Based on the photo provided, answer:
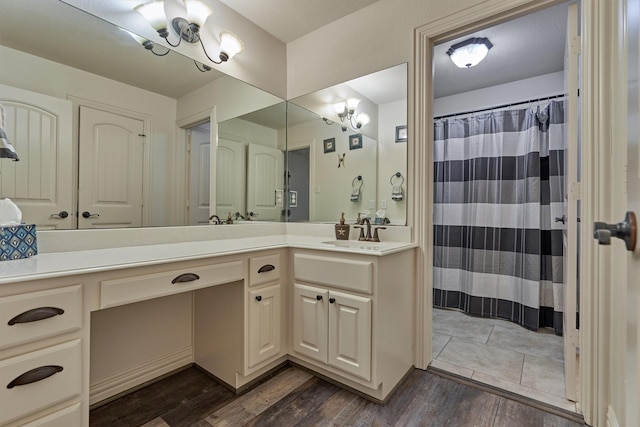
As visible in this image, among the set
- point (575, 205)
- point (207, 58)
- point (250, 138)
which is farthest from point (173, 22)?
point (575, 205)

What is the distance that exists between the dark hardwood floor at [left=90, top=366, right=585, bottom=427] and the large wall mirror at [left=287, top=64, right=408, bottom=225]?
3.38 ft

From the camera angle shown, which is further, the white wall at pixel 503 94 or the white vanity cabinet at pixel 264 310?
the white wall at pixel 503 94

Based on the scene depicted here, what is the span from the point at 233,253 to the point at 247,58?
1599 mm

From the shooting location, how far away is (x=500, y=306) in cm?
280

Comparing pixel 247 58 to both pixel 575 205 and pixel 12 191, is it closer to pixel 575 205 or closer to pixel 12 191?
pixel 12 191

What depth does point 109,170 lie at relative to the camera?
1590 millimetres

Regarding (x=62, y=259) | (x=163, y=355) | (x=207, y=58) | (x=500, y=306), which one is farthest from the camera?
(x=500, y=306)

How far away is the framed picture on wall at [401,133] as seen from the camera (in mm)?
1964

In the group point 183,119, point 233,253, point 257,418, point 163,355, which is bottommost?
point 257,418

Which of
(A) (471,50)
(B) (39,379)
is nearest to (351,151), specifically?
(A) (471,50)

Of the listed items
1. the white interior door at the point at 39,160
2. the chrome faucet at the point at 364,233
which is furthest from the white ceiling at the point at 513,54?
the white interior door at the point at 39,160

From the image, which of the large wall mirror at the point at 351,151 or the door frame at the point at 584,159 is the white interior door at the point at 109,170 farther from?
the door frame at the point at 584,159

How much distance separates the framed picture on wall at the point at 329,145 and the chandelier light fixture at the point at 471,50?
1.20 metres

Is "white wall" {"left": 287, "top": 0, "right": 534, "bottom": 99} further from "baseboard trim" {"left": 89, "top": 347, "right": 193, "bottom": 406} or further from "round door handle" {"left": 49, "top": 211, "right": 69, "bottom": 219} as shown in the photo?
"baseboard trim" {"left": 89, "top": 347, "right": 193, "bottom": 406}
